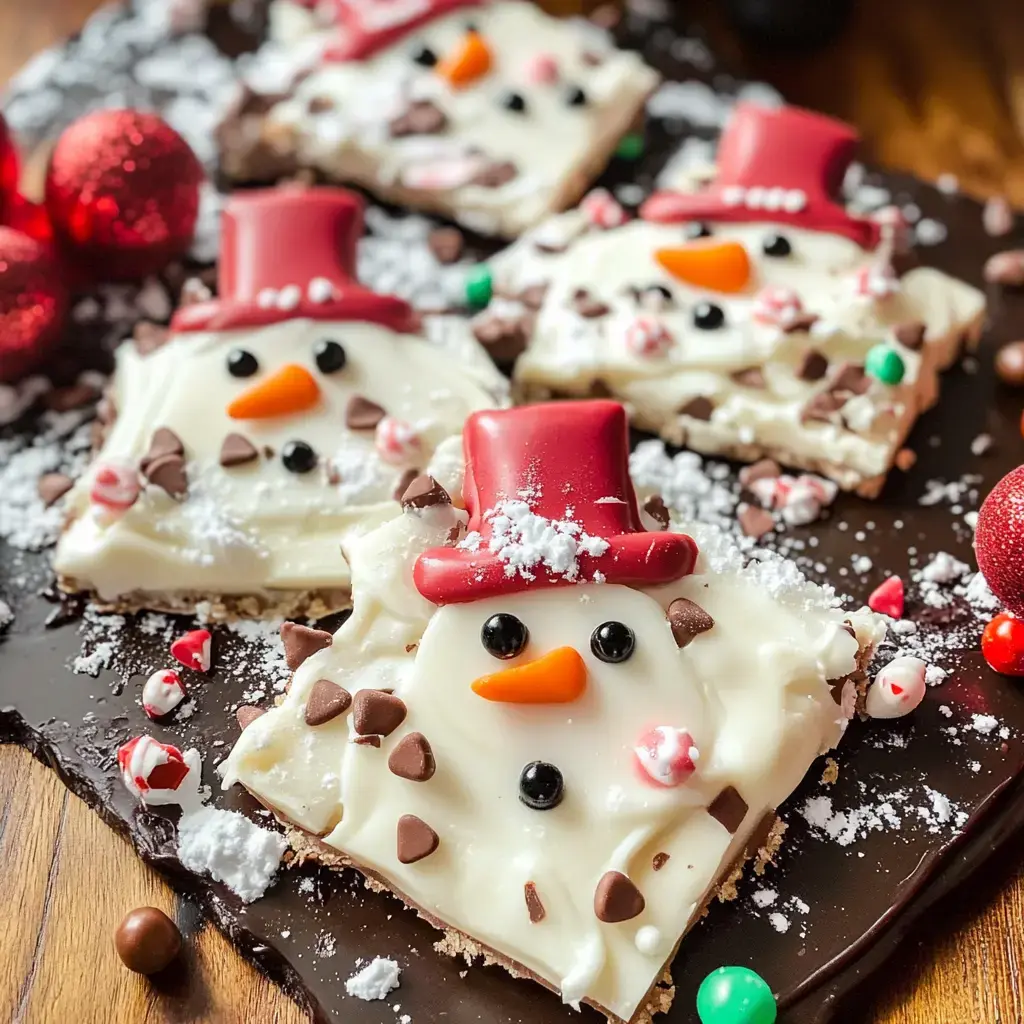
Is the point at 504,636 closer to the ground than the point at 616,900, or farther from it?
farther from it

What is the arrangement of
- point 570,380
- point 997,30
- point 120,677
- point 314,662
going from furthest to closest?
1. point 997,30
2. point 570,380
3. point 120,677
4. point 314,662

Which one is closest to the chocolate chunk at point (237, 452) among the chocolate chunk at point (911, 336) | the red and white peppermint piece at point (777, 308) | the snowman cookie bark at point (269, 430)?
the snowman cookie bark at point (269, 430)

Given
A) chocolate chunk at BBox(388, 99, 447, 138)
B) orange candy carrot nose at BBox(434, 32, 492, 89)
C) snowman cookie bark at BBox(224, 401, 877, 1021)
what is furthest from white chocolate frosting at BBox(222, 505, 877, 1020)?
orange candy carrot nose at BBox(434, 32, 492, 89)

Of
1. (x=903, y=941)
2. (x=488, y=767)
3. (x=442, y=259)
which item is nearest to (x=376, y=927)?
(x=488, y=767)

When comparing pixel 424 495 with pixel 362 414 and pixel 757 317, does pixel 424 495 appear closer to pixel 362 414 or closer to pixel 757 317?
pixel 362 414

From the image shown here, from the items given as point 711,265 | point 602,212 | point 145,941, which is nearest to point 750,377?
point 711,265

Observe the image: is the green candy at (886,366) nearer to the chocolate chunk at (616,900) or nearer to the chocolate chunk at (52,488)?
the chocolate chunk at (616,900)

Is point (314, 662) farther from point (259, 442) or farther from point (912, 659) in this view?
point (912, 659)
